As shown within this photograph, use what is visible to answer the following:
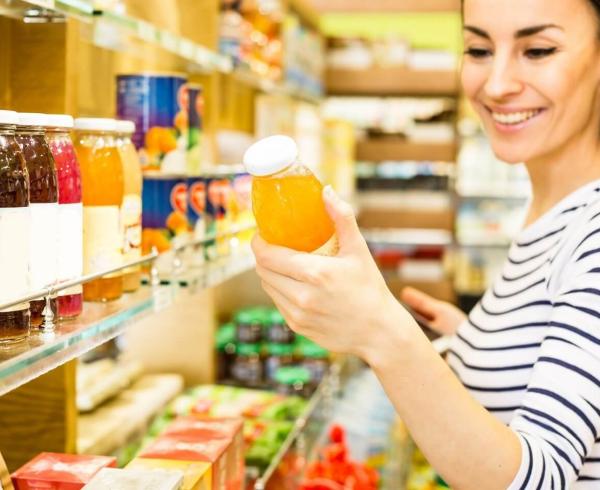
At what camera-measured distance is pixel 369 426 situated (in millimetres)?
2898

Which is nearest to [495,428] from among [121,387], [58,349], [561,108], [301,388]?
[58,349]

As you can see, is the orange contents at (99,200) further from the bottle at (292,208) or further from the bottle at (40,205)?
the bottle at (292,208)

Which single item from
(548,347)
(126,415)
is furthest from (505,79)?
(126,415)

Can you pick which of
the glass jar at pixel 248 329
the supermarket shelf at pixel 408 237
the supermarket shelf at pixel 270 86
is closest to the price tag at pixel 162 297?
the supermarket shelf at pixel 270 86

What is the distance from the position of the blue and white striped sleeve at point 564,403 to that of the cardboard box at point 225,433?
519 millimetres

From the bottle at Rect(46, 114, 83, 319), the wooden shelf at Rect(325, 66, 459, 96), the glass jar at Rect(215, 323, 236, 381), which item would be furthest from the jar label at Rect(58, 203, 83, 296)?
the wooden shelf at Rect(325, 66, 459, 96)

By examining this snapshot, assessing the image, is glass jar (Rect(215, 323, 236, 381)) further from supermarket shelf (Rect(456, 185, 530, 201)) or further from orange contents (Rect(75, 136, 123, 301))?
supermarket shelf (Rect(456, 185, 530, 201))

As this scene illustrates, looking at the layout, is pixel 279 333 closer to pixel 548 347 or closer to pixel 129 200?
pixel 129 200

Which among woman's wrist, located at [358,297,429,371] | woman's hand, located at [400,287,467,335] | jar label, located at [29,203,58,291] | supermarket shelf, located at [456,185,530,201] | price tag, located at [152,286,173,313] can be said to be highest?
jar label, located at [29,203,58,291]

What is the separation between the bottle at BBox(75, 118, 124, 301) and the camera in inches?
49.1

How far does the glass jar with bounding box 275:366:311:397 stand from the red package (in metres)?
1.49

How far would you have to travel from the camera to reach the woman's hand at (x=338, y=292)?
3.01 feet

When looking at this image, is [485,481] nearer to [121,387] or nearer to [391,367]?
[391,367]

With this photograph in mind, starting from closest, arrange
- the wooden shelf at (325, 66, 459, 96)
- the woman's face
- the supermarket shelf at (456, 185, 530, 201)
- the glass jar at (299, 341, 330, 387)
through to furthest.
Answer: the woman's face, the glass jar at (299, 341, 330, 387), the wooden shelf at (325, 66, 459, 96), the supermarket shelf at (456, 185, 530, 201)
